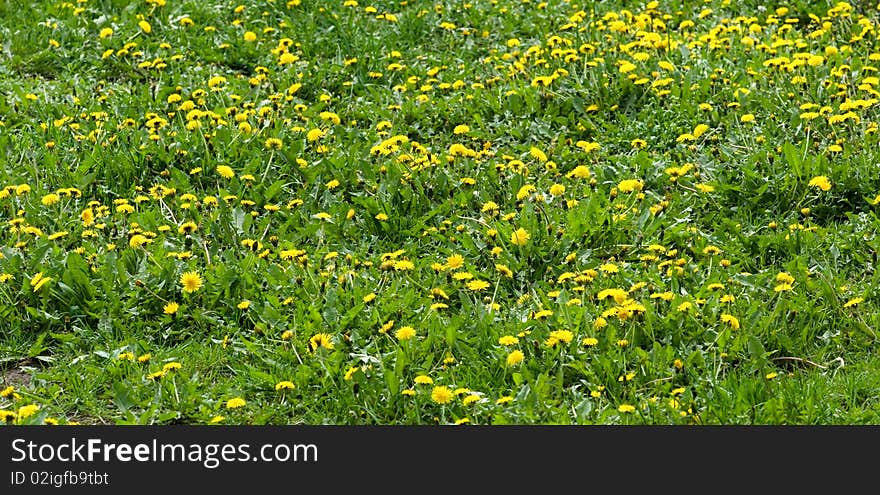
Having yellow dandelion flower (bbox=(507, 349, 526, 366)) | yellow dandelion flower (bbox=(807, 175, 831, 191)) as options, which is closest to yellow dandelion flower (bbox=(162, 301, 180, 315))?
yellow dandelion flower (bbox=(507, 349, 526, 366))

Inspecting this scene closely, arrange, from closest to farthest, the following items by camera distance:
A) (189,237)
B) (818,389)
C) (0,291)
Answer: (818,389)
(0,291)
(189,237)

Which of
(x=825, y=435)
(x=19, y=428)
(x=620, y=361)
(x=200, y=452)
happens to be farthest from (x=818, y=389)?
(x=19, y=428)

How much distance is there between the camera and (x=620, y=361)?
4.57 meters

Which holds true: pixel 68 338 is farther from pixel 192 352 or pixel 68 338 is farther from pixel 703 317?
pixel 703 317

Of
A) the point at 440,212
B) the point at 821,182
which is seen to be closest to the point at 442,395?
the point at 440,212

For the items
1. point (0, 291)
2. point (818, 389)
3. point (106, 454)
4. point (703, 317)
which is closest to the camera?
point (106, 454)

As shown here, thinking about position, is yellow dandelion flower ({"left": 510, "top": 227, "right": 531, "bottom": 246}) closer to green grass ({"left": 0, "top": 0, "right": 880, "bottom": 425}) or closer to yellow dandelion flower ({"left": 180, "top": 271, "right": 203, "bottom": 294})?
green grass ({"left": 0, "top": 0, "right": 880, "bottom": 425})

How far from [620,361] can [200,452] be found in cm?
166

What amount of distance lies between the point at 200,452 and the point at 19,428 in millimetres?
721

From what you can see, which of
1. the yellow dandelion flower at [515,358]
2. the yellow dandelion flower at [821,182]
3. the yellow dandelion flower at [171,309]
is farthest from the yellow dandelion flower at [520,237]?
the yellow dandelion flower at [171,309]

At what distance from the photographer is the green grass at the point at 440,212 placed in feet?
15.2

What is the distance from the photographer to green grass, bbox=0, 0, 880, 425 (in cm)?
463

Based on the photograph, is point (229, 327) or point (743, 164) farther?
point (743, 164)

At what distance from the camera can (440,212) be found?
6.03 metres
